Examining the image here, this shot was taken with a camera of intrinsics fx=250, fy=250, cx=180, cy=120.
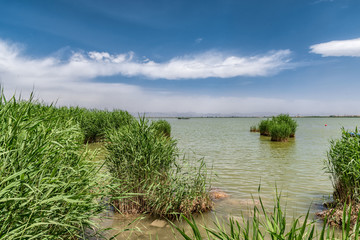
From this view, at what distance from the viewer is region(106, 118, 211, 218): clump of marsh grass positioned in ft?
19.5

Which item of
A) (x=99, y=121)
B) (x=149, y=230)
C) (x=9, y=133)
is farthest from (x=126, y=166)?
(x=99, y=121)

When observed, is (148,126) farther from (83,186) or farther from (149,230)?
(83,186)

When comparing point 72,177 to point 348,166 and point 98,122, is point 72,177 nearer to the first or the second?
point 348,166

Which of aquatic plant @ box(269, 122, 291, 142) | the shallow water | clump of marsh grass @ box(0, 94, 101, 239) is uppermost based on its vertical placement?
clump of marsh grass @ box(0, 94, 101, 239)

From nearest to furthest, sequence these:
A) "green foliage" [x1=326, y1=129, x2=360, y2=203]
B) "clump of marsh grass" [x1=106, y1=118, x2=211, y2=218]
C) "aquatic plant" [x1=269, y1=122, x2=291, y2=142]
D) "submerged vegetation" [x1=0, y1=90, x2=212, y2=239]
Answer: "submerged vegetation" [x1=0, y1=90, x2=212, y2=239] < "green foliage" [x1=326, y1=129, x2=360, y2=203] < "clump of marsh grass" [x1=106, y1=118, x2=211, y2=218] < "aquatic plant" [x1=269, y1=122, x2=291, y2=142]

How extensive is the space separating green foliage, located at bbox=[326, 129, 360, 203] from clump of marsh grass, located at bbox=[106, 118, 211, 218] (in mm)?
3276

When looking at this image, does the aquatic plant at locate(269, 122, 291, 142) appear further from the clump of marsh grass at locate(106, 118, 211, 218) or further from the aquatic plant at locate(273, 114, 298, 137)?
the clump of marsh grass at locate(106, 118, 211, 218)

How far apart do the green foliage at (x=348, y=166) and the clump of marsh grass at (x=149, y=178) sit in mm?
3276

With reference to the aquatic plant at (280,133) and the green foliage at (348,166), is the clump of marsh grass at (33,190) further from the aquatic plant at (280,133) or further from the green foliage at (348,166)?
the aquatic plant at (280,133)

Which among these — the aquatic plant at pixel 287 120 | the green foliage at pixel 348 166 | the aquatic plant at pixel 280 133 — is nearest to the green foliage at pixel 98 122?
the aquatic plant at pixel 280 133

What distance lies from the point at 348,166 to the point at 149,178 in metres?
4.53

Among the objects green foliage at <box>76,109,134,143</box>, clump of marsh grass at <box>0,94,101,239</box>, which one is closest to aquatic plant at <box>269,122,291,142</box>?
green foliage at <box>76,109,134,143</box>

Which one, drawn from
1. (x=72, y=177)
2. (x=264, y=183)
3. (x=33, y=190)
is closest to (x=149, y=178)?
(x=72, y=177)

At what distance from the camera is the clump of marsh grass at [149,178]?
595cm
